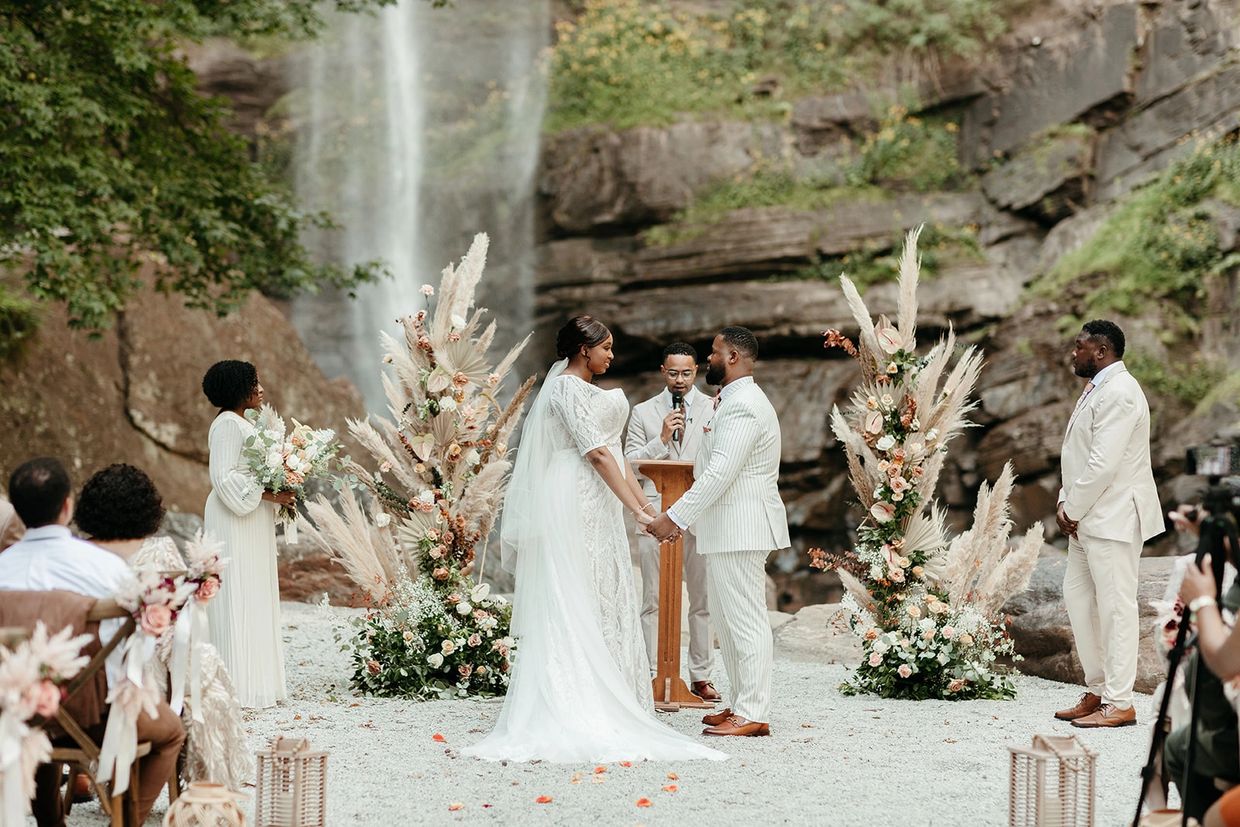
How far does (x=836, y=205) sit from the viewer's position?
1936 centimetres

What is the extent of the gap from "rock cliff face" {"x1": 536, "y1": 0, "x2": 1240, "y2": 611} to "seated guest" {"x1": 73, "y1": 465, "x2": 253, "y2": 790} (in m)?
12.7

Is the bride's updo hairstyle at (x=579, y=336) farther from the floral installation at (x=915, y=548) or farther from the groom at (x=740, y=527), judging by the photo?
the floral installation at (x=915, y=548)

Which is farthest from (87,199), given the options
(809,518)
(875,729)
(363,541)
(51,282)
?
(809,518)

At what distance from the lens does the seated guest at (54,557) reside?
4.40 meters

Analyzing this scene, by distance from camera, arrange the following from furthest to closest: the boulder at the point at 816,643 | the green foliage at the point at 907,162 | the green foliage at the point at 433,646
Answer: the green foliage at the point at 907,162, the boulder at the point at 816,643, the green foliage at the point at 433,646

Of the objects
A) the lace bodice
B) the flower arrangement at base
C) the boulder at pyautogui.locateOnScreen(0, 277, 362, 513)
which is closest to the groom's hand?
the lace bodice

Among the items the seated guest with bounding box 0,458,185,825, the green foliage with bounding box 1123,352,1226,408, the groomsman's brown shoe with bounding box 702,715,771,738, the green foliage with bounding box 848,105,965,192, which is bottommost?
the groomsman's brown shoe with bounding box 702,715,771,738

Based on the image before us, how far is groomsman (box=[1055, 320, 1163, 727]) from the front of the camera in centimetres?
737

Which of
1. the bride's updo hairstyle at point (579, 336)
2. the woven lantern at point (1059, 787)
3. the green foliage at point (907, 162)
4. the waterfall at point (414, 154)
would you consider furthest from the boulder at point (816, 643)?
the green foliage at point (907, 162)

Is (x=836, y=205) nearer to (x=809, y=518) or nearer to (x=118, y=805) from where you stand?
(x=809, y=518)

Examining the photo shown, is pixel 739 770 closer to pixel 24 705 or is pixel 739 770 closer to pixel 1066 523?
pixel 1066 523

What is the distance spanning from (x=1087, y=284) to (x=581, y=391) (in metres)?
11.9

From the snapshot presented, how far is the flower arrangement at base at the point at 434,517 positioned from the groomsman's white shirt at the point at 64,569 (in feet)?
12.0

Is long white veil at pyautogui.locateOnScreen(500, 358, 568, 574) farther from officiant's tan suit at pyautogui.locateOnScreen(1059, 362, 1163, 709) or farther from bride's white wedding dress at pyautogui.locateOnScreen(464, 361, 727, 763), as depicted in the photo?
officiant's tan suit at pyautogui.locateOnScreen(1059, 362, 1163, 709)
